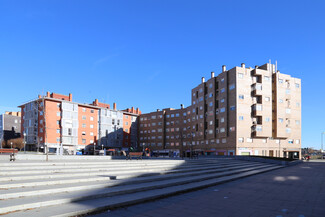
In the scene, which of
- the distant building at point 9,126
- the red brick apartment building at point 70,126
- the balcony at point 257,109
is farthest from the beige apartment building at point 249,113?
the distant building at point 9,126

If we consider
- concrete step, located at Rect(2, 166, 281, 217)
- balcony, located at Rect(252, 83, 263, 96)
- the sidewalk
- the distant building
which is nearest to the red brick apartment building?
the distant building

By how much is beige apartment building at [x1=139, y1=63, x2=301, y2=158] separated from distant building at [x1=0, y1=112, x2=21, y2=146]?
61546 millimetres

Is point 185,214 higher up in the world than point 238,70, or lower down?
lower down

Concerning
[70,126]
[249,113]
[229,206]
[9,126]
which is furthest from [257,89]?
[9,126]

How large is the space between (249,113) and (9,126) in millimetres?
84388

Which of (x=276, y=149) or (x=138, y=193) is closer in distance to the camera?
(x=138, y=193)

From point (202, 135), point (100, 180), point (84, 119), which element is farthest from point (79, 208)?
point (84, 119)

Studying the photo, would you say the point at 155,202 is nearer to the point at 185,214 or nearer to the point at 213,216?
the point at 185,214

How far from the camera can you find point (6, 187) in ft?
26.1

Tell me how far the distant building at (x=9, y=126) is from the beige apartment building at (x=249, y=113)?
61.5m

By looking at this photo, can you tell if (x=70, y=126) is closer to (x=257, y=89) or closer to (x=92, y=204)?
(x=257, y=89)

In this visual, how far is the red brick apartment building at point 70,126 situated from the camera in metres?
69.6

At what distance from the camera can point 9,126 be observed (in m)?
98.7

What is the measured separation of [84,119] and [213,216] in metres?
75.2
